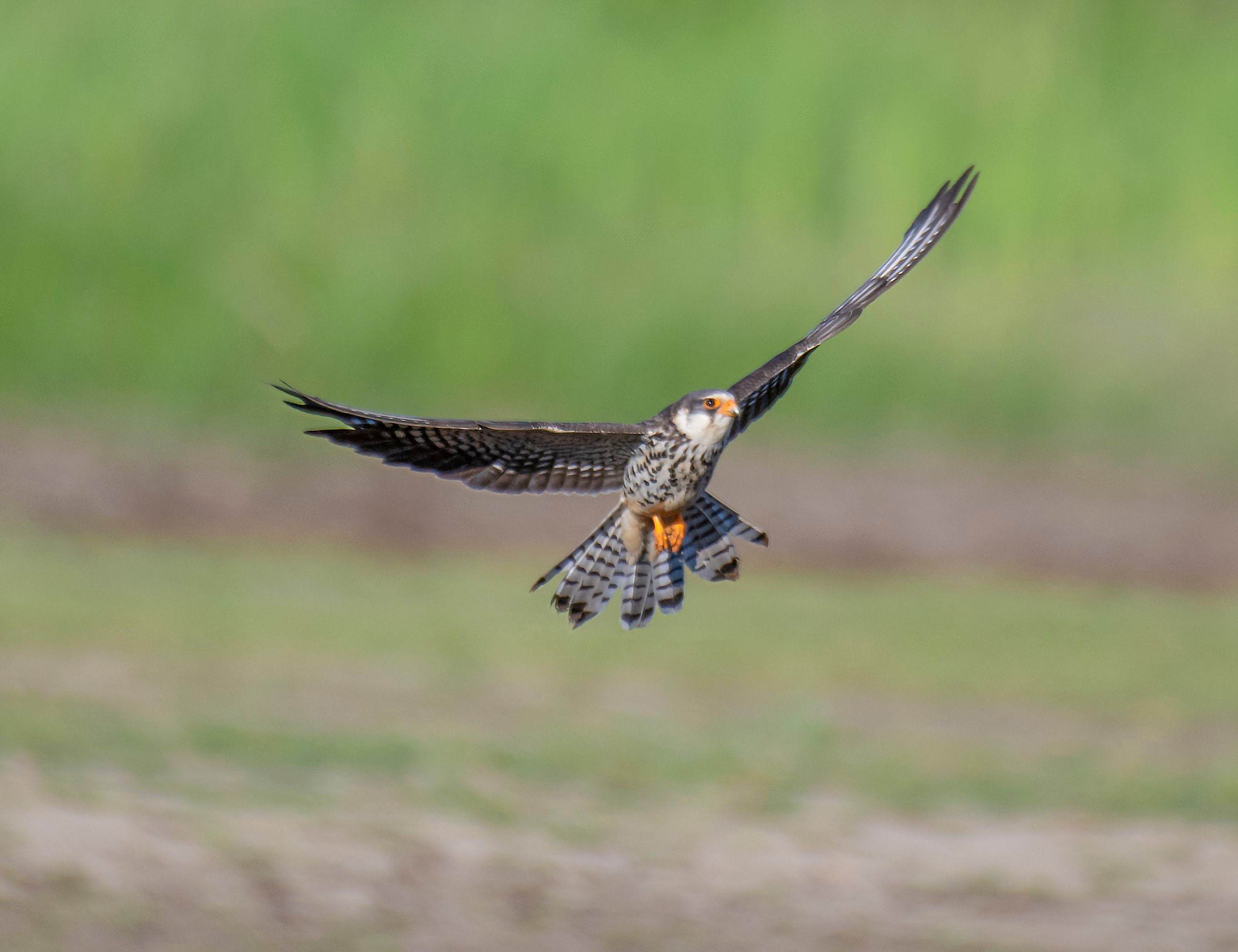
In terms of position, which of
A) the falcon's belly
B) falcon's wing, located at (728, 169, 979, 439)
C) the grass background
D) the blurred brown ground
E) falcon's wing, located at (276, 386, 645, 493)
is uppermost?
the grass background

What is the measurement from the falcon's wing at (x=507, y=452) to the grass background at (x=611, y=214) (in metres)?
8.94

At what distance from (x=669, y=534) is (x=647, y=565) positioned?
205mm

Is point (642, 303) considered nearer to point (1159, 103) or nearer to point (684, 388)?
point (684, 388)

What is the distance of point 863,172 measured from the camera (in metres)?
16.4

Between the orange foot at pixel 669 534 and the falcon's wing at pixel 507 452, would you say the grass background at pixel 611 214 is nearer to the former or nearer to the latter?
the falcon's wing at pixel 507 452

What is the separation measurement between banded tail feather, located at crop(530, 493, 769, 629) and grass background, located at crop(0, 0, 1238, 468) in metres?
8.84

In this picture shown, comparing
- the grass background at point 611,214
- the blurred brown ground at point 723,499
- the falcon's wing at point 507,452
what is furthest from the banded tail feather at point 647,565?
the grass background at point 611,214

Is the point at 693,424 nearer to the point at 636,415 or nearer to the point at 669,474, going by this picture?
the point at 669,474

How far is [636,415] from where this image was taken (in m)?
14.7

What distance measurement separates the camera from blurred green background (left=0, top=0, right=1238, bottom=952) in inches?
358

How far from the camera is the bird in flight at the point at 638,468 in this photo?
18.0 ft

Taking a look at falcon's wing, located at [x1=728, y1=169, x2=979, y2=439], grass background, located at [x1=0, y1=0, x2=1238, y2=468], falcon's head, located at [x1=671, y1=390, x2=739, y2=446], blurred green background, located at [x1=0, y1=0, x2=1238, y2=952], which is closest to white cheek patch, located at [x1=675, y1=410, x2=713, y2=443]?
falcon's head, located at [x1=671, y1=390, x2=739, y2=446]

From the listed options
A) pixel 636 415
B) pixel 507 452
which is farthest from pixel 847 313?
pixel 636 415

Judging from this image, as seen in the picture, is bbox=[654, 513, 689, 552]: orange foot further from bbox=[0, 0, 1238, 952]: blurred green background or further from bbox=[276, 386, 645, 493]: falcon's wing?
bbox=[0, 0, 1238, 952]: blurred green background
